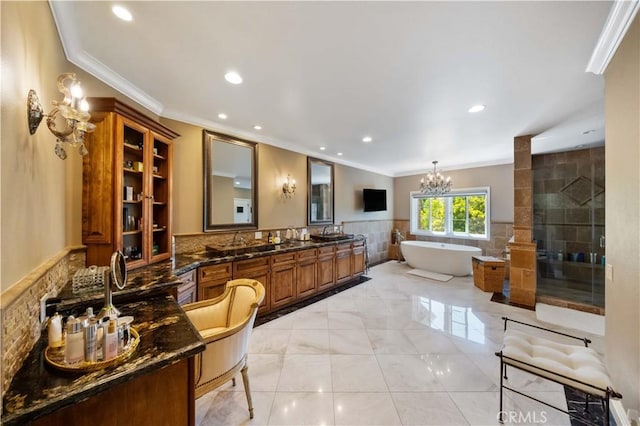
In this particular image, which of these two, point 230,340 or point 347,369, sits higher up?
point 230,340

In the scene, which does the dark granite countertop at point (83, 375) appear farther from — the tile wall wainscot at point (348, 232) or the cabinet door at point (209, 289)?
the tile wall wainscot at point (348, 232)

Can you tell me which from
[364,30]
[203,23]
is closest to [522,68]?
[364,30]

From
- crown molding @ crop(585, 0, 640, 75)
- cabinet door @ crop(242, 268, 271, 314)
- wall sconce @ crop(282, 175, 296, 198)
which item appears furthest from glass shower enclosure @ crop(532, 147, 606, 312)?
wall sconce @ crop(282, 175, 296, 198)

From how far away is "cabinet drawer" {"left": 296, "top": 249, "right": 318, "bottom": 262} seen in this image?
3.65m

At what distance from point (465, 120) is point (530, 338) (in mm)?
2539

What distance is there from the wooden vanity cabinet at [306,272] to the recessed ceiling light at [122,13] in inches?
118

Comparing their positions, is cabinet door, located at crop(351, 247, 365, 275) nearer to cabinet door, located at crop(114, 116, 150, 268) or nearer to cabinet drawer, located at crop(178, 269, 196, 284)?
cabinet drawer, located at crop(178, 269, 196, 284)

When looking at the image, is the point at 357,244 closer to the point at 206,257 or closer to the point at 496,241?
the point at 206,257

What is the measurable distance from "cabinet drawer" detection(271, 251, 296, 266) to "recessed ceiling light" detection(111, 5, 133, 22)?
267cm

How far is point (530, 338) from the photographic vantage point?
6.15 ft

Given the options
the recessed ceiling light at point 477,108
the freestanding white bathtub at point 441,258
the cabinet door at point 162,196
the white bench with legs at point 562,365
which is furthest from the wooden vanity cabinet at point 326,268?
the recessed ceiling light at point 477,108

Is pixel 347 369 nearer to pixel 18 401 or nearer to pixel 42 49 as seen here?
pixel 18 401

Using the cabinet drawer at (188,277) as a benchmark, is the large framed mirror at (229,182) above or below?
above

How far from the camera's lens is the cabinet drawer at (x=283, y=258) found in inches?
130
